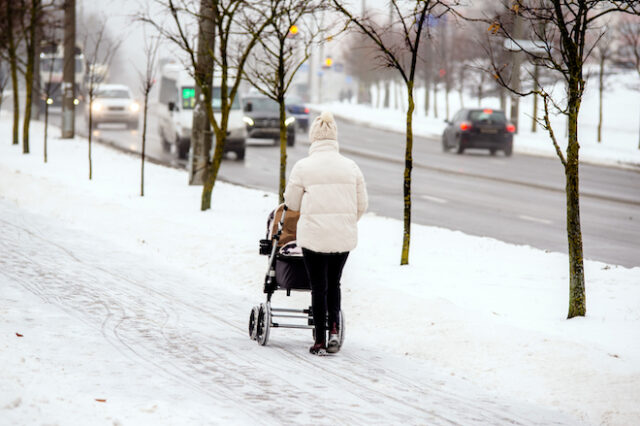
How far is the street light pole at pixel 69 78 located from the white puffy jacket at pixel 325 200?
23155mm

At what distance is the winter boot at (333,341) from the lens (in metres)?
6.65

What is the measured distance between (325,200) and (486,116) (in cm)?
2585

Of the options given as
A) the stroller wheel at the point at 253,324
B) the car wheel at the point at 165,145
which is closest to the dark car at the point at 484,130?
the car wheel at the point at 165,145

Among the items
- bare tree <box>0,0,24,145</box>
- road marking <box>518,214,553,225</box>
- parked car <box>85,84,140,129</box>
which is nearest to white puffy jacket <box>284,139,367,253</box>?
road marking <box>518,214,553,225</box>

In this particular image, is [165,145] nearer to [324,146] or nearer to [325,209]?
[324,146]

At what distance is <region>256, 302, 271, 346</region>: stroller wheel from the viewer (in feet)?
22.3

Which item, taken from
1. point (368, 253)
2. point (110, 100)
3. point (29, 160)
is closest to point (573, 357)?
point (368, 253)

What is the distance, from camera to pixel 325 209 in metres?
6.36

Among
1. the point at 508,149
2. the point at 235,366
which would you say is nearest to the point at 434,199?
the point at 235,366

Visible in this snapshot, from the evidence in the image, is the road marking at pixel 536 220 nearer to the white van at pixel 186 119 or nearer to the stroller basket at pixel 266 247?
the stroller basket at pixel 266 247

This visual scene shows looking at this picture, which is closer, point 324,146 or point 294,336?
point 324,146

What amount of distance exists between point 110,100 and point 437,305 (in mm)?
33736

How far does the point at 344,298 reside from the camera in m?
8.66

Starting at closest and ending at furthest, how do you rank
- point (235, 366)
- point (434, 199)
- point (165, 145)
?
point (235, 366)
point (434, 199)
point (165, 145)
